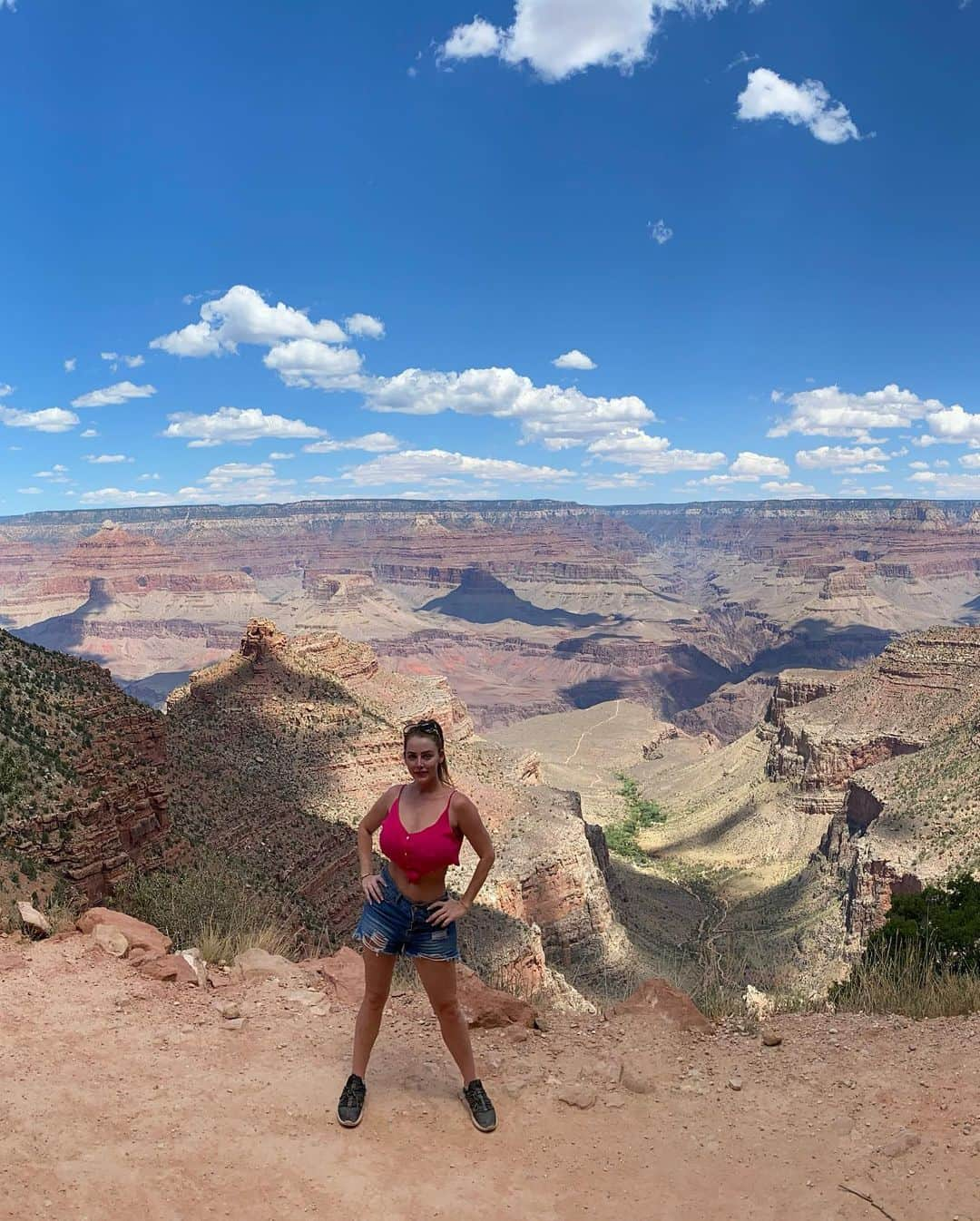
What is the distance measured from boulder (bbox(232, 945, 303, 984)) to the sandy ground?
1.60ft

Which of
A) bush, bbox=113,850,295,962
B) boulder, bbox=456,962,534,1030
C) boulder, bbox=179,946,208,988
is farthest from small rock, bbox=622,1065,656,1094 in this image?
bush, bbox=113,850,295,962

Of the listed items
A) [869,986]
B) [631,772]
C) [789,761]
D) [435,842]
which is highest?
[435,842]

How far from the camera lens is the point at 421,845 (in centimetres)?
588

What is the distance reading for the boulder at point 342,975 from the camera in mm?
8352

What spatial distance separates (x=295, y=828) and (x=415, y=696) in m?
29.9

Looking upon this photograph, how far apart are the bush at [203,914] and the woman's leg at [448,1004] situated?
13.1ft

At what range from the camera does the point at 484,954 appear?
2283 cm

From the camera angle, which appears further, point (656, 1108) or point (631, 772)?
point (631, 772)

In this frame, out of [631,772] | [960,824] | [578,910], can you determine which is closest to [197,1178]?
[578,910]

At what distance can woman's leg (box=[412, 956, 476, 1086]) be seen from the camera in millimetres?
6109

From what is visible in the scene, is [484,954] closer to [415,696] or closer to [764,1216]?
[764,1216]

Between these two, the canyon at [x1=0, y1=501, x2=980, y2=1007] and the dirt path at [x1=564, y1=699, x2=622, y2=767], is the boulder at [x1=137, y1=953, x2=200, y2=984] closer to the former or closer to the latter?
Answer: the canyon at [x1=0, y1=501, x2=980, y2=1007]

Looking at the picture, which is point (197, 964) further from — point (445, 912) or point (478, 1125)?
point (445, 912)

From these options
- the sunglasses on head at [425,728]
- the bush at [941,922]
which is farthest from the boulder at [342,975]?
the bush at [941,922]
